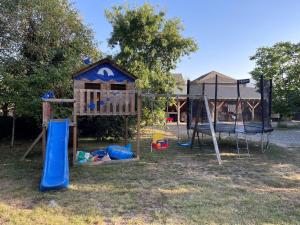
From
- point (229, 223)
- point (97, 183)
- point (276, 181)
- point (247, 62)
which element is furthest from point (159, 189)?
point (247, 62)

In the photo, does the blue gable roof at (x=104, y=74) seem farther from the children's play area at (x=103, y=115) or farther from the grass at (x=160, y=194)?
the grass at (x=160, y=194)

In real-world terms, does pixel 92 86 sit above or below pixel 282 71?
below

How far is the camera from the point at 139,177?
6.13 meters

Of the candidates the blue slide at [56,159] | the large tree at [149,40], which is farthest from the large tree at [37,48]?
the large tree at [149,40]

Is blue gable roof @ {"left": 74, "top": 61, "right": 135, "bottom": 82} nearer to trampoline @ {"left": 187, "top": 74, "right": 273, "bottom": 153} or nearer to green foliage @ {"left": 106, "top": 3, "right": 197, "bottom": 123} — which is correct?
trampoline @ {"left": 187, "top": 74, "right": 273, "bottom": 153}

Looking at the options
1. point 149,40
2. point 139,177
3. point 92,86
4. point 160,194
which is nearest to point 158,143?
point 92,86

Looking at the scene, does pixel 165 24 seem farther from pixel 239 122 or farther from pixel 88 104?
pixel 88 104

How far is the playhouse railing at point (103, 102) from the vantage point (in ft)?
24.5

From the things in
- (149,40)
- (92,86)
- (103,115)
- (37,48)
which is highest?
(149,40)

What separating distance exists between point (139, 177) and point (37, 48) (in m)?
8.65

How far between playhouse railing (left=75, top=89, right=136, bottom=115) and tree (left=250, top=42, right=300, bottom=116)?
16150 mm

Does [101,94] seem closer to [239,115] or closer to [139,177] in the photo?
[139,177]

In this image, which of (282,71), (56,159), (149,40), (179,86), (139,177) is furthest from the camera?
(179,86)

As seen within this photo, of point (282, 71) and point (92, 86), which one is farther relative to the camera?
point (282, 71)
